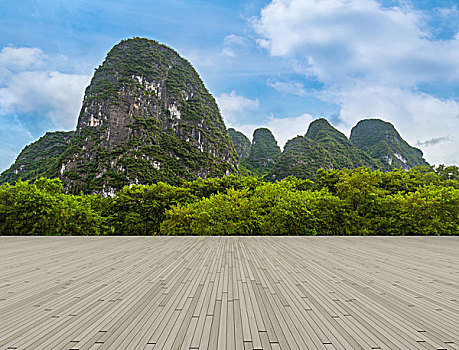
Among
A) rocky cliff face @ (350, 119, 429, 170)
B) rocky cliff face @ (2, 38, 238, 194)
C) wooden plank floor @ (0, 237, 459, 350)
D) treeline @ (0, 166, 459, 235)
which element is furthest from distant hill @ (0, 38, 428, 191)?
wooden plank floor @ (0, 237, 459, 350)

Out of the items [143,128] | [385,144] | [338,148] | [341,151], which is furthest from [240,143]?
[143,128]

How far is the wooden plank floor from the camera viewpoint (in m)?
1.83

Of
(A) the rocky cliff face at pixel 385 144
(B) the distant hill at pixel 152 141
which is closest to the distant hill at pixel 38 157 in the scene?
(B) the distant hill at pixel 152 141

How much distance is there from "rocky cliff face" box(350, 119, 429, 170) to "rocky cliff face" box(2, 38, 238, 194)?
4286cm

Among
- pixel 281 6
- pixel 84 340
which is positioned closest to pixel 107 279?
pixel 84 340

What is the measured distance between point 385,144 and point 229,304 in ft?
284

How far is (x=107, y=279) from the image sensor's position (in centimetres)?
351

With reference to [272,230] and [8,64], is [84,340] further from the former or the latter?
[8,64]

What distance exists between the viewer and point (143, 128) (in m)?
55.1

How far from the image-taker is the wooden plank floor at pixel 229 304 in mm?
1831

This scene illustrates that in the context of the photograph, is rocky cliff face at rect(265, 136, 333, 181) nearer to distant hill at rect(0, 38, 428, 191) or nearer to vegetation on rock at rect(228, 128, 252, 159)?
distant hill at rect(0, 38, 428, 191)

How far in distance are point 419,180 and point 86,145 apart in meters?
56.2

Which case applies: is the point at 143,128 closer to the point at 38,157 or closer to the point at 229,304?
the point at 38,157

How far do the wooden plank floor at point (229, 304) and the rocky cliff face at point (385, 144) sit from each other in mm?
72816
